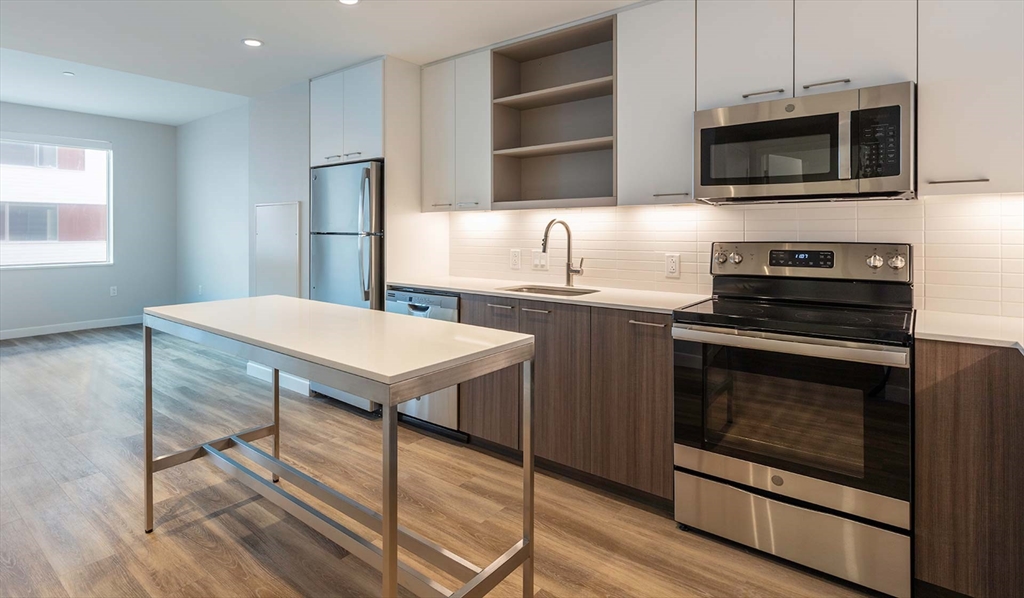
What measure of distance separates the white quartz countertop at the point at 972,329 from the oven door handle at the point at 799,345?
0.12m

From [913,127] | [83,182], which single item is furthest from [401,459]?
[83,182]

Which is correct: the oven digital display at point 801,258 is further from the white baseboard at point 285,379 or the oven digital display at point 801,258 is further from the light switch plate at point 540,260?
the white baseboard at point 285,379

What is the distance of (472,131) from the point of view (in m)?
3.41

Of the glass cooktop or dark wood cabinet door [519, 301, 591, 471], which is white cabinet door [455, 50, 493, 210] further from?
the glass cooktop

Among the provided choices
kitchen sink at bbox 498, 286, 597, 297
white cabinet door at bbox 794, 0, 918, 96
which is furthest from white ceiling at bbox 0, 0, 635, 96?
kitchen sink at bbox 498, 286, 597, 297

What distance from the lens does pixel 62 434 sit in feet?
10.8

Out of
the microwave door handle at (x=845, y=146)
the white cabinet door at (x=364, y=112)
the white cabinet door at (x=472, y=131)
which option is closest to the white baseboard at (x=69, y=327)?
the white cabinet door at (x=364, y=112)

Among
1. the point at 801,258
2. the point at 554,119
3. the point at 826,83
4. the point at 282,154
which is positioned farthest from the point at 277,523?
the point at 282,154

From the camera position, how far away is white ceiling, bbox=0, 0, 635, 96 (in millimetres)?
2742

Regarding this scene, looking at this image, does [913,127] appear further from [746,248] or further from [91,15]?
[91,15]

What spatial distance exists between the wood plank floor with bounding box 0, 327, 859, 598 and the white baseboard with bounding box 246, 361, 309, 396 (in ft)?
1.47

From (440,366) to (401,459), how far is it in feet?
5.91

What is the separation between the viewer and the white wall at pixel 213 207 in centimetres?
593

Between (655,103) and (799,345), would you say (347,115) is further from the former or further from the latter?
(799,345)
